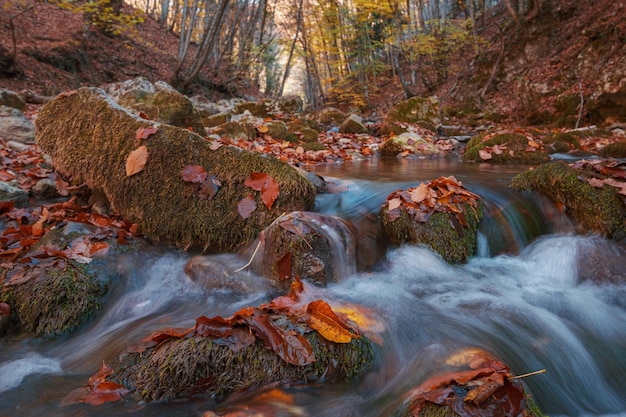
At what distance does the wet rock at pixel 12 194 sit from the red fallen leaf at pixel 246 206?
243 cm

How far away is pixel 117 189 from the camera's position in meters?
3.59

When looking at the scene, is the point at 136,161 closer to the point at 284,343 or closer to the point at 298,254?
the point at 298,254

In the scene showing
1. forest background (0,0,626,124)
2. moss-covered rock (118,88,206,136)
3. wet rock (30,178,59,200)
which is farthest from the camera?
forest background (0,0,626,124)

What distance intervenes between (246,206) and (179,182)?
66 centimetres

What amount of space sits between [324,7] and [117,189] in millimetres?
17866

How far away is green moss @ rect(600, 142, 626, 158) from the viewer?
6.80 metres

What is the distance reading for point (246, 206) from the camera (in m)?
3.39

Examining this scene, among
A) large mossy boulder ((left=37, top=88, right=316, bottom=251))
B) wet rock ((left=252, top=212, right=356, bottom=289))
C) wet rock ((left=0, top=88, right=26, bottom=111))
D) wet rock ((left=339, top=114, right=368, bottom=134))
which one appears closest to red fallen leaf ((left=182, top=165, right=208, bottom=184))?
large mossy boulder ((left=37, top=88, right=316, bottom=251))

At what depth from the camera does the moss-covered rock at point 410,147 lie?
884cm

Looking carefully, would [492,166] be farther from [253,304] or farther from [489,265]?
[253,304]

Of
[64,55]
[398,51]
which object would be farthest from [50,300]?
[398,51]

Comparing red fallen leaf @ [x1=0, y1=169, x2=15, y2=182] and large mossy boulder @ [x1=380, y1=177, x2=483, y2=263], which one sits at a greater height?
red fallen leaf @ [x1=0, y1=169, x2=15, y2=182]

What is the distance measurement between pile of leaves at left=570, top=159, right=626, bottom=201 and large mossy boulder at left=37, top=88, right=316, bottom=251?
261cm

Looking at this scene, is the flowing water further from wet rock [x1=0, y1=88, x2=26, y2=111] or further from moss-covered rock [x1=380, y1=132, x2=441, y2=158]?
wet rock [x1=0, y1=88, x2=26, y2=111]
